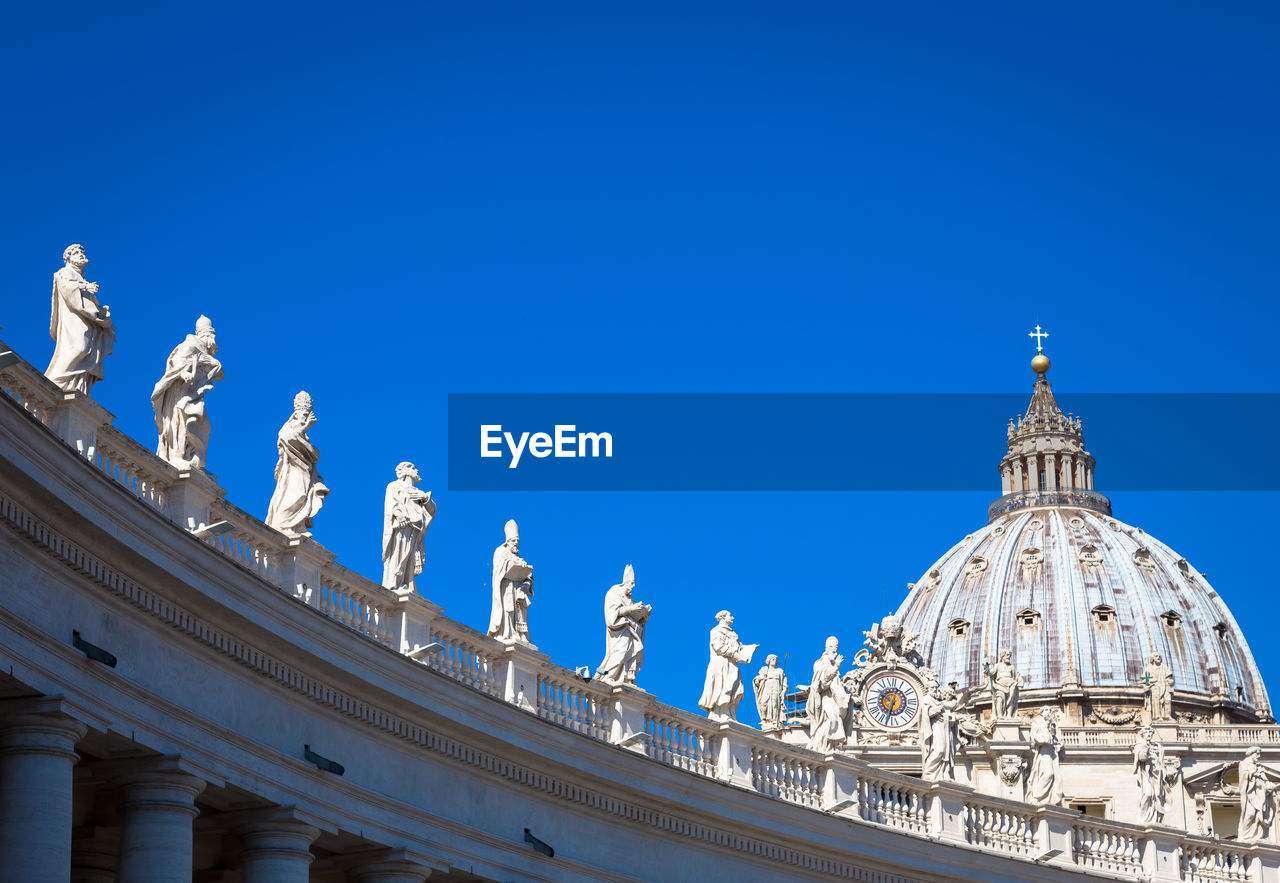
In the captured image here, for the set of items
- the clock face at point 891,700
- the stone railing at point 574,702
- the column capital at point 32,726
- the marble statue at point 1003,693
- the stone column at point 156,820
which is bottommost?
the stone column at point 156,820

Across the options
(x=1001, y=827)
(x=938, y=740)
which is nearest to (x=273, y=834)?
(x=938, y=740)

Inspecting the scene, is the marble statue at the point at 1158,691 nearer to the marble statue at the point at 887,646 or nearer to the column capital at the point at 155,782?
the marble statue at the point at 887,646

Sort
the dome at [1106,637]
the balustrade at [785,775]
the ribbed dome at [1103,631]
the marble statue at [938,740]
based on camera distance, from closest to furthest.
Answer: the balustrade at [785,775], the marble statue at [938,740], the dome at [1106,637], the ribbed dome at [1103,631]

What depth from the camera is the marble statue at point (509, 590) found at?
1631 inches

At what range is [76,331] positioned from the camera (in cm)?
3250

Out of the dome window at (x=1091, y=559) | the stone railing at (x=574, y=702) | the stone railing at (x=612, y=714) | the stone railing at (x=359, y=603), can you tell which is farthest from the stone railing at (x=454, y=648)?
the dome window at (x=1091, y=559)

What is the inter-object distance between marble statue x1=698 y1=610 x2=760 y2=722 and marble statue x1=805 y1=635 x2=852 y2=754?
2.79 meters

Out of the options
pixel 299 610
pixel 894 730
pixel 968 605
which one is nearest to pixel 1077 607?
pixel 968 605

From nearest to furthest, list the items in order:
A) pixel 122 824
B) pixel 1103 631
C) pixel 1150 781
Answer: pixel 122 824 < pixel 1150 781 < pixel 1103 631

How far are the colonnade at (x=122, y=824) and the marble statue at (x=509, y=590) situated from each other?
17.6 feet

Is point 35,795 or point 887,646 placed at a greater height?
point 887,646

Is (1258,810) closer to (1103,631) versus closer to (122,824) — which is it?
(122,824)

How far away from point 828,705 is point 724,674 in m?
3.95

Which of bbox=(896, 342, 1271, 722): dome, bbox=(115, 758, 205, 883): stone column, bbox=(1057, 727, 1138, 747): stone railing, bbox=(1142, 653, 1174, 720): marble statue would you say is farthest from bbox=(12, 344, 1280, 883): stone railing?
bbox=(896, 342, 1271, 722): dome
